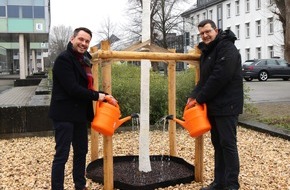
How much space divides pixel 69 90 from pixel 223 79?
152 cm

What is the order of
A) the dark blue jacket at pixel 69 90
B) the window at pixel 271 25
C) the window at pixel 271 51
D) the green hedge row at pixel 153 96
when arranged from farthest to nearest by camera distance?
the window at pixel 271 51
the window at pixel 271 25
the green hedge row at pixel 153 96
the dark blue jacket at pixel 69 90

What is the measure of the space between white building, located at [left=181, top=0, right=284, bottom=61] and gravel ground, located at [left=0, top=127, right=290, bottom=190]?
32491mm

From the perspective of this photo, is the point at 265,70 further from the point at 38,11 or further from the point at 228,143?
the point at 228,143

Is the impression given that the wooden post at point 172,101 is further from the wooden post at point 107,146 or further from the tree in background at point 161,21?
the tree in background at point 161,21

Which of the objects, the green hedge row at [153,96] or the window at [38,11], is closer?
the green hedge row at [153,96]

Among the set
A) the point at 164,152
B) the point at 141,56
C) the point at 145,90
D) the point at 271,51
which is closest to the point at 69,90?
the point at 141,56

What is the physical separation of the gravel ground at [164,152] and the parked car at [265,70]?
20.0 m

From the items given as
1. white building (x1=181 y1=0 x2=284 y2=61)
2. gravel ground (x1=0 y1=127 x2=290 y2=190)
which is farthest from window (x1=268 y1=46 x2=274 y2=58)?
gravel ground (x1=0 y1=127 x2=290 y2=190)

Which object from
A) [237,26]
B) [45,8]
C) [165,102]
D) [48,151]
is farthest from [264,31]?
[48,151]

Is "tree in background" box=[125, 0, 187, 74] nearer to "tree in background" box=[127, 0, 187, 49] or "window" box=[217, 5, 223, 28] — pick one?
"tree in background" box=[127, 0, 187, 49]

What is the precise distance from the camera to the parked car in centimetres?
2770

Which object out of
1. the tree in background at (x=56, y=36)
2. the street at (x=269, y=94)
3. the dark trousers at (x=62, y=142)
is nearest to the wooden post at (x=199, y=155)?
the dark trousers at (x=62, y=142)

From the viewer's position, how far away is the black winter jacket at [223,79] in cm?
400

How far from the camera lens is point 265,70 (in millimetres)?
28016
